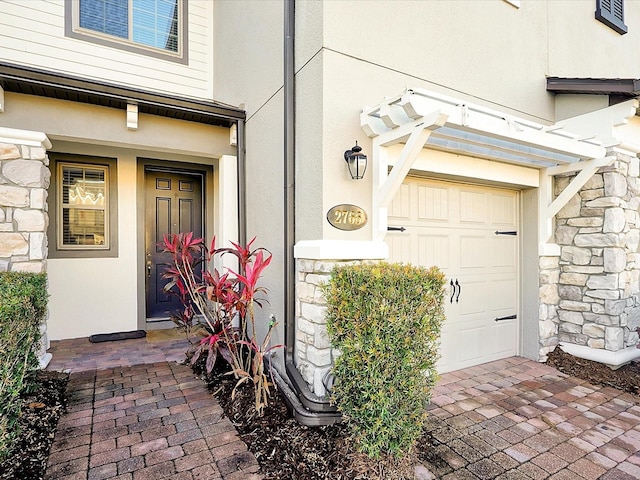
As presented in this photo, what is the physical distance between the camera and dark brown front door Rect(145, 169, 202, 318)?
18.0 feet

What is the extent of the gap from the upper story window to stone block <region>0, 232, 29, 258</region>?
2780mm

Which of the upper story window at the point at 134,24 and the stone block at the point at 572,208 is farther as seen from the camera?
the upper story window at the point at 134,24

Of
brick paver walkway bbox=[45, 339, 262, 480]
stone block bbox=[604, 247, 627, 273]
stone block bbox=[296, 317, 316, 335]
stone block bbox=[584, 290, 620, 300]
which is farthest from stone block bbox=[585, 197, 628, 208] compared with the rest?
brick paver walkway bbox=[45, 339, 262, 480]

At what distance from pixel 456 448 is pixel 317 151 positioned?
255 centimetres

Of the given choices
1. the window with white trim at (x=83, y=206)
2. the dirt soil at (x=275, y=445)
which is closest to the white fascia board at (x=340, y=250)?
the dirt soil at (x=275, y=445)

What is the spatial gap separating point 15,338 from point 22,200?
1848 mm

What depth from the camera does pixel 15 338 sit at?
94.0 inches

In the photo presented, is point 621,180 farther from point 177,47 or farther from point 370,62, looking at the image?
point 177,47

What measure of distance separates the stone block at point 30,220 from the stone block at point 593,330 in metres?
6.27

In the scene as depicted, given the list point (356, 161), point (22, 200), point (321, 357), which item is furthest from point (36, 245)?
point (356, 161)

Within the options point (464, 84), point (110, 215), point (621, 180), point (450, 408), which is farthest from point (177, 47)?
point (621, 180)

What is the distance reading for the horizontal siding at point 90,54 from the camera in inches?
169

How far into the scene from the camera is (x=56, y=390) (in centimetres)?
325

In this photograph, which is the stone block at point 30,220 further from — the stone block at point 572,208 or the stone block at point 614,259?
the stone block at point 614,259
